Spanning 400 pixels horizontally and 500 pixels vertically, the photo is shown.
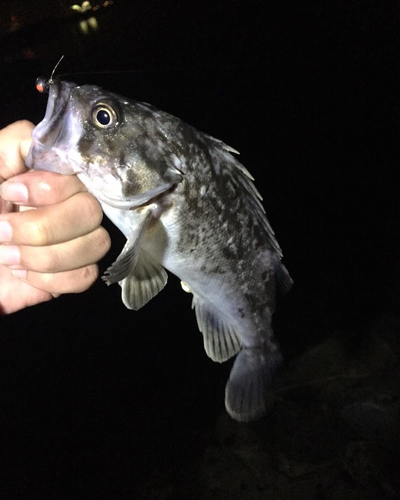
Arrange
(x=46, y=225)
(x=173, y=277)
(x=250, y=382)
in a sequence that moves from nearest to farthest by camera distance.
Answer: (x=46, y=225)
(x=250, y=382)
(x=173, y=277)

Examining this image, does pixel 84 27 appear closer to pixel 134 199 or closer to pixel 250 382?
pixel 134 199

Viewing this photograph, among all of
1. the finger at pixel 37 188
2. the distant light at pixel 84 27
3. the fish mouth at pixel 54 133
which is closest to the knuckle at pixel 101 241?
the finger at pixel 37 188

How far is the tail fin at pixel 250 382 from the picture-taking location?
1868 mm

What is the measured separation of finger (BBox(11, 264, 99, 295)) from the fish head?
0.42 meters

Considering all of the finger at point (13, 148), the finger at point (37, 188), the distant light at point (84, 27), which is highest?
the distant light at point (84, 27)

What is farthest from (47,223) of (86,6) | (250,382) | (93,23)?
(86,6)

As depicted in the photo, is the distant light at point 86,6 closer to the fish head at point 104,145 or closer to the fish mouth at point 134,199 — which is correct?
the fish head at point 104,145

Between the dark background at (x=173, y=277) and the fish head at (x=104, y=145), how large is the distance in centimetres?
241

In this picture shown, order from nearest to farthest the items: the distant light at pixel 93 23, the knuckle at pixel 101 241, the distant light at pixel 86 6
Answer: the knuckle at pixel 101 241 < the distant light at pixel 93 23 < the distant light at pixel 86 6

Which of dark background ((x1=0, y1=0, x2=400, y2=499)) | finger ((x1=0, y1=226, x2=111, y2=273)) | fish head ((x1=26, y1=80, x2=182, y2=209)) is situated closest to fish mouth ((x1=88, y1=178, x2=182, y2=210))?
fish head ((x1=26, y1=80, x2=182, y2=209))

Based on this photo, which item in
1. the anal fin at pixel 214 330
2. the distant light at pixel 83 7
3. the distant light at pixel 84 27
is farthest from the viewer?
the distant light at pixel 83 7

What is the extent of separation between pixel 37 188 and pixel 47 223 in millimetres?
130

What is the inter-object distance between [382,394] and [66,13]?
1147cm

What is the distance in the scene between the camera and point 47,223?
47.6 inches
